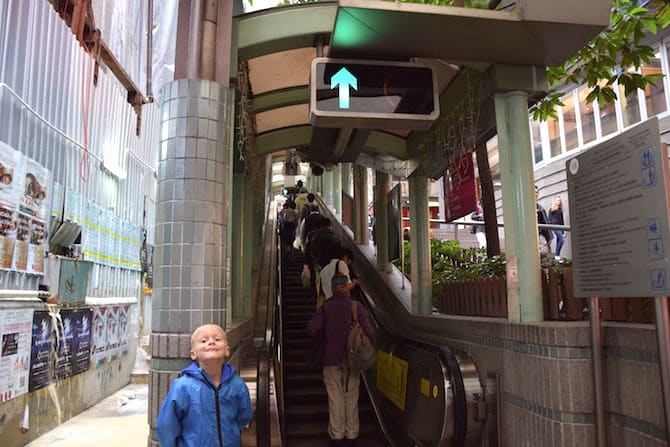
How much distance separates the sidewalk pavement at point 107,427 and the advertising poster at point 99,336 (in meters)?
0.77

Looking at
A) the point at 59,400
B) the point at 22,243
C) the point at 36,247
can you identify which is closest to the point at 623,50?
the point at 22,243

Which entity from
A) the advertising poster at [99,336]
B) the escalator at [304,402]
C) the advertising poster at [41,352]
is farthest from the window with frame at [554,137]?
the advertising poster at [41,352]

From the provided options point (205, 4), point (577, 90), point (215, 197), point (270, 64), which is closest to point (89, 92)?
point (270, 64)

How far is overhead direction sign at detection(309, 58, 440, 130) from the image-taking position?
397cm

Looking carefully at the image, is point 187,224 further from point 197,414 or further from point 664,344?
point 664,344

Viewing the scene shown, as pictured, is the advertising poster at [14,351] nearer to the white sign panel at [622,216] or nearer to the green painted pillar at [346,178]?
the white sign panel at [622,216]

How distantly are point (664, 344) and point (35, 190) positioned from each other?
6.80m

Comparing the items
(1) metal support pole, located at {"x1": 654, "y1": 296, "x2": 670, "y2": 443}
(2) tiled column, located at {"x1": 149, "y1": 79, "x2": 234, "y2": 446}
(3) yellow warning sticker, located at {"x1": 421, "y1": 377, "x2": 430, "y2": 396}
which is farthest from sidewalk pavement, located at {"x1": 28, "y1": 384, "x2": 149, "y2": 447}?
(1) metal support pole, located at {"x1": 654, "y1": 296, "x2": 670, "y2": 443}

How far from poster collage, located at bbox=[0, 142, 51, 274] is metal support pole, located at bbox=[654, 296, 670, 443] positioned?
20.0 feet

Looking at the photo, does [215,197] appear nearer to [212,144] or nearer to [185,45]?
[212,144]

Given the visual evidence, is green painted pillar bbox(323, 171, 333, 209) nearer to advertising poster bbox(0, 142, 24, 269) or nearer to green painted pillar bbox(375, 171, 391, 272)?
green painted pillar bbox(375, 171, 391, 272)

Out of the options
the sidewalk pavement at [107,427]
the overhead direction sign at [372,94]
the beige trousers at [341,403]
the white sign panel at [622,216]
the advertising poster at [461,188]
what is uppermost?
the overhead direction sign at [372,94]

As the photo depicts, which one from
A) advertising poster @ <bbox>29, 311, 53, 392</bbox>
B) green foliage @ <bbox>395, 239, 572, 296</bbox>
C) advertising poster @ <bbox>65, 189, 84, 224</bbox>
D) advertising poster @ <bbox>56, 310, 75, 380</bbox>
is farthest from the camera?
advertising poster @ <bbox>65, 189, 84, 224</bbox>

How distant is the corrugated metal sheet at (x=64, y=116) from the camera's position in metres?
6.02
